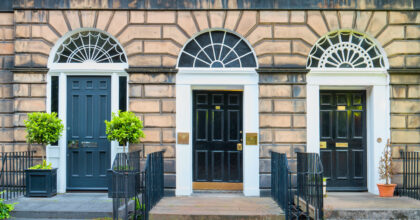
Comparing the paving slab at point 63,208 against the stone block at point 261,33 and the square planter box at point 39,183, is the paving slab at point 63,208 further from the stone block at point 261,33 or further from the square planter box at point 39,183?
the stone block at point 261,33

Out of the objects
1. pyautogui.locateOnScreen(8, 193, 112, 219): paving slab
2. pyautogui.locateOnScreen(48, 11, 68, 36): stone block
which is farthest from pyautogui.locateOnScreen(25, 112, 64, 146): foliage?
pyautogui.locateOnScreen(48, 11, 68, 36): stone block

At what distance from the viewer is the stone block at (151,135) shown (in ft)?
32.0

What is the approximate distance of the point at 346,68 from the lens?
9867 millimetres

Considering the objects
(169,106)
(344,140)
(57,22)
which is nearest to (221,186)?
(169,106)

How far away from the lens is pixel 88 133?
9977mm

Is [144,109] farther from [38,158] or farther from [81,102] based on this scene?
[38,158]

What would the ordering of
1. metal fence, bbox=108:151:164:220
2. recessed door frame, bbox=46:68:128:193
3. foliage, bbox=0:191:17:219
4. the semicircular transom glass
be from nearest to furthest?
metal fence, bbox=108:151:164:220
foliage, bbox=0:191:17:219
recessed door frame, bbox=46:68:128:193
the semicircular transom glass

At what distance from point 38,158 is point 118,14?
13.5 feet

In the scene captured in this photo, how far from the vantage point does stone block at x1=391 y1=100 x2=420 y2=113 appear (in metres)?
9.76

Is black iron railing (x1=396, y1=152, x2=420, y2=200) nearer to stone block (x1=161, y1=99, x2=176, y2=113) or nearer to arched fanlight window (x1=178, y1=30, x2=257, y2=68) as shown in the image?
arched fanlight window (x1=178, y1=30, x2=257, y2=68)

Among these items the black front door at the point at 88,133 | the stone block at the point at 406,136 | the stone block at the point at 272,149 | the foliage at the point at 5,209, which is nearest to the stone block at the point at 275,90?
the stone block at the point at 272,149

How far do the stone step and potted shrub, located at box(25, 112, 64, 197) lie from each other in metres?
2.76

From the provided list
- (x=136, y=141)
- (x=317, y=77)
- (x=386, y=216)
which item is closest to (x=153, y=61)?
(x=136, y=141)

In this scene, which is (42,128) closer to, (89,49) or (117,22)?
(89,49)
